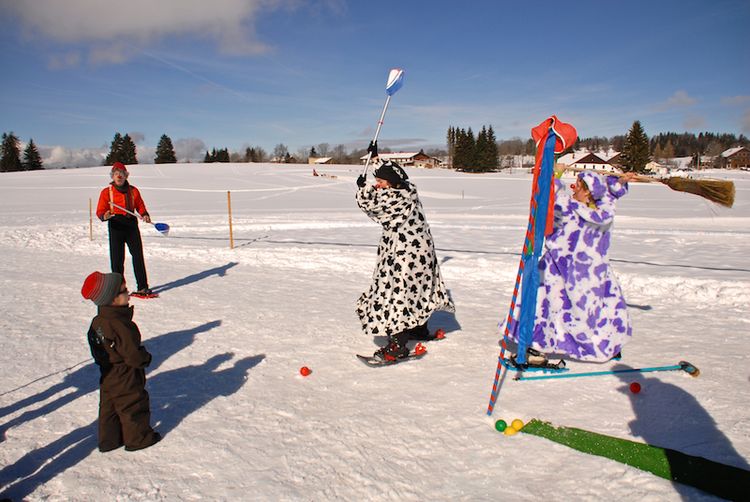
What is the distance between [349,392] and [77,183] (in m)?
49.1

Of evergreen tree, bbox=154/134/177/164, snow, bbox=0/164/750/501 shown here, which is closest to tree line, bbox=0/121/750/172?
evergreen tree, bbox=154/134/177/164

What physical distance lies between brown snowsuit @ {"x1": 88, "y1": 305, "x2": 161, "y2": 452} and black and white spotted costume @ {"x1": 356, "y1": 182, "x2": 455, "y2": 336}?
2.42m

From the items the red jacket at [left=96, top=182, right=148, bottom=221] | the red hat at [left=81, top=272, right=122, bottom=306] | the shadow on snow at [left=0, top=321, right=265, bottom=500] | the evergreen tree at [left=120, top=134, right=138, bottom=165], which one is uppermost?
the evergreen tree at [left=120, top=134, right=138, bottom=165]

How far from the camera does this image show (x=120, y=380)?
142 inches

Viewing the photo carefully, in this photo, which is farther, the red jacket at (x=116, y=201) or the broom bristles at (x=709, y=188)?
the red jacket at (x=116, y=201)

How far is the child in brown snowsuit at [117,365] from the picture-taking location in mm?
3539

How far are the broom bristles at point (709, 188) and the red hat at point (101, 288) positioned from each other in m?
4.67

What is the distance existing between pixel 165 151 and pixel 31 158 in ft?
68.0

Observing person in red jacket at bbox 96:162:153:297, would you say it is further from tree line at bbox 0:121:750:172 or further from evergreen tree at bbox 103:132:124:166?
evergreen tree at bbox 103:132:124:166

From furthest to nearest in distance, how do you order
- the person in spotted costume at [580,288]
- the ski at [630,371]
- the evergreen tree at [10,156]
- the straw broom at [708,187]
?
the evergreen tree at [10,156] → the person in spotted costume at [580,288] → the ski at [630,371] → the straw broom at [708,187]

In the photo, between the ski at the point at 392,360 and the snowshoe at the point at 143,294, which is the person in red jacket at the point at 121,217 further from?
the ski at the point at 392,360

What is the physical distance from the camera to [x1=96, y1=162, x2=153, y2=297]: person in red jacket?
7.88 metres

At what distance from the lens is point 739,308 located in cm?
734

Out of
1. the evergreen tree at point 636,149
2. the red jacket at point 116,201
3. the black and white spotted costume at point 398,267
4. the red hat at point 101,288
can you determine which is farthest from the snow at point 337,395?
the evergreen tree at point 636,149
